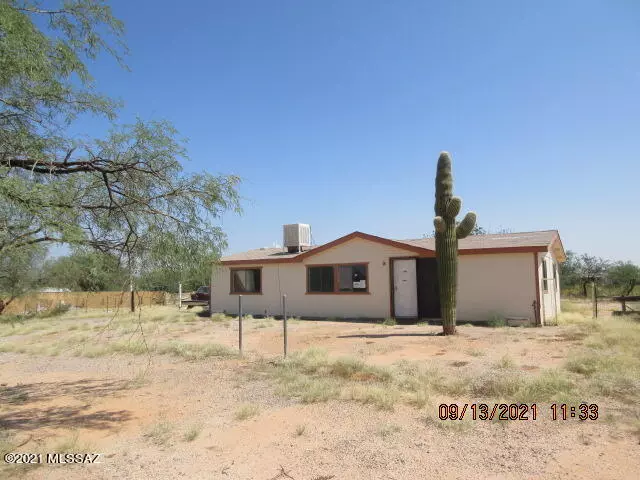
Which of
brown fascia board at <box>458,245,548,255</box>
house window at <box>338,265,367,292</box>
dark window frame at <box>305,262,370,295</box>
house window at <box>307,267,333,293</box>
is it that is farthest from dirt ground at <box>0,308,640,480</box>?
house window at <box>307,267,333,293</box>

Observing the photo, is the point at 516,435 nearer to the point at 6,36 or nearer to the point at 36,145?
the point at 36,145

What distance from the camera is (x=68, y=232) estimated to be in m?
5.13

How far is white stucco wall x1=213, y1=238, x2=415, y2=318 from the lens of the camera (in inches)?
763

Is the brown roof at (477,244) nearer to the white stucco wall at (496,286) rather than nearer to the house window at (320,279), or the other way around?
the white stucco wall at (496,286)

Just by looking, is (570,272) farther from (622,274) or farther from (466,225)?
(466,225)

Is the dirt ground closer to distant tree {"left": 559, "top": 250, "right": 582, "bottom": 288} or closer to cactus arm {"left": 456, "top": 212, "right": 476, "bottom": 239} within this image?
cactus arm {"left": 456, "top": 212, "right": 476, "bottom": 239}

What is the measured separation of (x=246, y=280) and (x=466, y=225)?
12.8 meters

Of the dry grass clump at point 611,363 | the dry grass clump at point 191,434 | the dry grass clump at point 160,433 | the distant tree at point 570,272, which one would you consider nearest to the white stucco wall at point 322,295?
the dry grass clump at point 611,363

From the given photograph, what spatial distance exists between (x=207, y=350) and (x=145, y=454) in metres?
6.73

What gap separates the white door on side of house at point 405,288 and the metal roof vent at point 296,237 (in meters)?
6.19

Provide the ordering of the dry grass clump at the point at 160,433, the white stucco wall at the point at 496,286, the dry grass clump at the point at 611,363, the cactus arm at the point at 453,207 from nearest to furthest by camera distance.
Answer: the dry grass clump at the point at 160,433 < the dry grass clump at the point at 611,363 < the cactus arm at the point at 453,207 < the white stucco wall at the point at 496,286

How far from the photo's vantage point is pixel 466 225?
1384 centimetres

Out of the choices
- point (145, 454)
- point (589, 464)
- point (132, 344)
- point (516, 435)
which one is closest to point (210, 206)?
point (145, 454)

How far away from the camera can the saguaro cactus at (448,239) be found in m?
13.7
